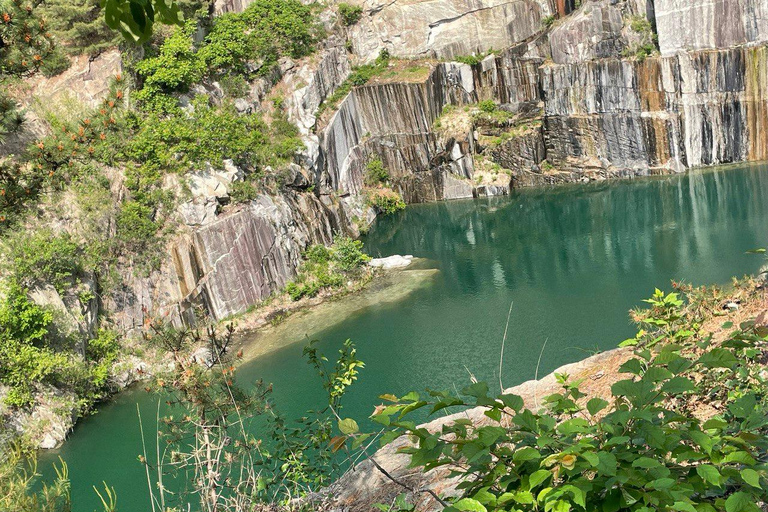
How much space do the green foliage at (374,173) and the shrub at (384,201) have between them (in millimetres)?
432

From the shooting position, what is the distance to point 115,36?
28484mm

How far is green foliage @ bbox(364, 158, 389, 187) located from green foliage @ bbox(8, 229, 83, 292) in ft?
53.8

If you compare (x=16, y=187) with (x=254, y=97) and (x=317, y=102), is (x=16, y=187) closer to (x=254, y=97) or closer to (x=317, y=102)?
(x=254, y=97)

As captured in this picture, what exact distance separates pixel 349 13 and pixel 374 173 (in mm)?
9548

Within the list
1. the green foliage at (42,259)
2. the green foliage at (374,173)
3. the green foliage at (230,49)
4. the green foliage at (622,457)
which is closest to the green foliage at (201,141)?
the green foliage at (230,49)

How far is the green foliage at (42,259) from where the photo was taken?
734 inches

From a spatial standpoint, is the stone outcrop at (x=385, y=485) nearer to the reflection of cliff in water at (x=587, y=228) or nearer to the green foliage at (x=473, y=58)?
the reflection of cliff in water at (x=587, y=228)

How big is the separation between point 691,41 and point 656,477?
3456 cm

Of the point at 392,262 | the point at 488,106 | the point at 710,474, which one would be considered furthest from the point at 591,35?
the point at 710,474

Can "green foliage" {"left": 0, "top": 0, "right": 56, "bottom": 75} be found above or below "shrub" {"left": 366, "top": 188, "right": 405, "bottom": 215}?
above

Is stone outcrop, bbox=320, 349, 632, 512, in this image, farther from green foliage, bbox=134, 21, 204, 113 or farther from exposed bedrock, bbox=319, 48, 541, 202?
exposed bedrock, bbox=319, 48, 541, 202

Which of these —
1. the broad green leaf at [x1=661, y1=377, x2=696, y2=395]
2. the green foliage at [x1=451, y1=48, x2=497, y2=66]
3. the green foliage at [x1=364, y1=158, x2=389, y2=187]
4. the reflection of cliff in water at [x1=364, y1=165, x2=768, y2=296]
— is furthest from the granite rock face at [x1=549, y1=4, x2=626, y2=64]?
the broad green leaf at [x1=661, y1=377, x2=696, y2=395]

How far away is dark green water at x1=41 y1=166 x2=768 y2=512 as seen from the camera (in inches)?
655

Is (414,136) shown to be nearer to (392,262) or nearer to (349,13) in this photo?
(349,13)
